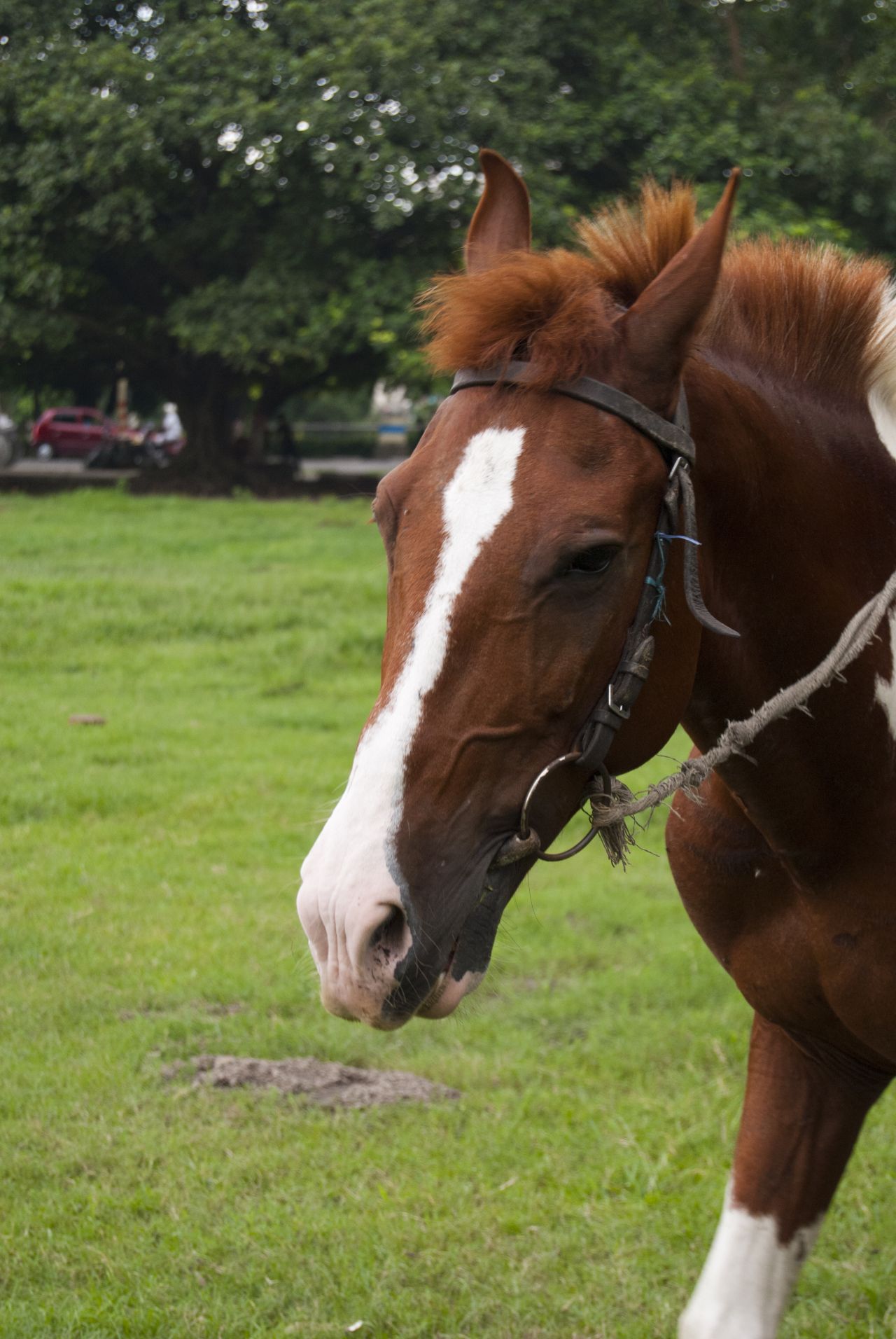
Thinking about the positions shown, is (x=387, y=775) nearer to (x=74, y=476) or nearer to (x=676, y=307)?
(x=676, y=307)

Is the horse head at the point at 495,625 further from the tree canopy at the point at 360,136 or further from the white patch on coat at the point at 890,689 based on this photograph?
the tree canopy at the point at 360,136

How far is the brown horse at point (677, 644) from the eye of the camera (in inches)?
74.1

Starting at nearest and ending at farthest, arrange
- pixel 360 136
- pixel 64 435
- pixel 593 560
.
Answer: pixel 593 560 < pixel 360 136 < pixel 64 435

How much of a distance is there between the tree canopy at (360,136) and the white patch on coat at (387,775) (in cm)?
1351

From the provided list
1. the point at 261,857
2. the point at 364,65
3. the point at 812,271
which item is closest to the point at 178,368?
the point at 364,65

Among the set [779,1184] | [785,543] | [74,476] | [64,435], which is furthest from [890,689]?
[64,435]

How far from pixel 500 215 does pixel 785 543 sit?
873mm

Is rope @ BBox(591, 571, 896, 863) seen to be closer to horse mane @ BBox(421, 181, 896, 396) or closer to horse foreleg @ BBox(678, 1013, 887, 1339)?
horse mane @ BBox(421, 181, 896, 396)

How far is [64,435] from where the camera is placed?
3450 cm

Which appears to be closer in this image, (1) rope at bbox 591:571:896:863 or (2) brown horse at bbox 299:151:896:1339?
(2) brown horse at bbox 299:151:896:1339

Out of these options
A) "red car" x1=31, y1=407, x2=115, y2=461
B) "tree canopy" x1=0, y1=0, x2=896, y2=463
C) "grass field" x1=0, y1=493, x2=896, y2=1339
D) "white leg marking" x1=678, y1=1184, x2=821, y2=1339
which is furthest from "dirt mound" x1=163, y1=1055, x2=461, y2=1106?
"red car" x1=31, y1=407, x2=115, y2=461

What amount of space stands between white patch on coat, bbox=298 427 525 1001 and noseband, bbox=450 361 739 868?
0.13m

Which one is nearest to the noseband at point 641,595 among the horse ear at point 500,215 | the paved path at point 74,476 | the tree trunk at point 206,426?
the horse ear at point 500,215

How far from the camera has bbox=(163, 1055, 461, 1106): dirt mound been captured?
167 inches
